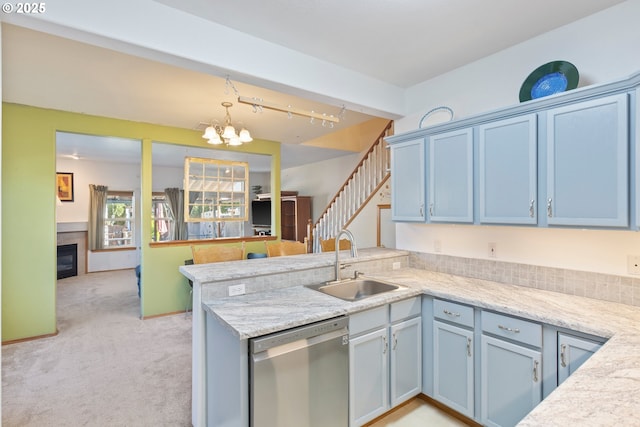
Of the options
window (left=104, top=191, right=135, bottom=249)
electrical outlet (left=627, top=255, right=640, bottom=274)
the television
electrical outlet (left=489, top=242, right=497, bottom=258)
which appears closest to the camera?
electrical outlet (left=627, top=255, right=640, bottom=274)

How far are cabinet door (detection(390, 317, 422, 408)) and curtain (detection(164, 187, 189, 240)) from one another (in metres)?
7.24

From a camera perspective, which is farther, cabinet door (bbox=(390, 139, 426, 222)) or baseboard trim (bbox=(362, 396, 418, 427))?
cabinet door (bbox=(390, 139, 426, 222))

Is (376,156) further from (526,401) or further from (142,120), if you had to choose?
(526,401)

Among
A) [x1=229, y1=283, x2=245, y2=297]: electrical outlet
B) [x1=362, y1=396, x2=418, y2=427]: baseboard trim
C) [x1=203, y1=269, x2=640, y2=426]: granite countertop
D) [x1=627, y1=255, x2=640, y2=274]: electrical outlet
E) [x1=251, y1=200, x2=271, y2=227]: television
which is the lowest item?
[x1=362, y1=396, x2=418, y2=427]: baseboard trim

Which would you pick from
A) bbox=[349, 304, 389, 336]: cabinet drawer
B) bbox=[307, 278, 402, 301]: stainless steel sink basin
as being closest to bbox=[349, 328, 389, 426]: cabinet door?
bbox=[349, 304, 389, 336]: cabinet drawer

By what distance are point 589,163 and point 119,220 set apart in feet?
29.4

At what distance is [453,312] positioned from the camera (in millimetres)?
2193

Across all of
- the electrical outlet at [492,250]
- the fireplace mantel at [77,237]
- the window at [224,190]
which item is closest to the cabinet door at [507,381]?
the electrical outlet at [492,250]

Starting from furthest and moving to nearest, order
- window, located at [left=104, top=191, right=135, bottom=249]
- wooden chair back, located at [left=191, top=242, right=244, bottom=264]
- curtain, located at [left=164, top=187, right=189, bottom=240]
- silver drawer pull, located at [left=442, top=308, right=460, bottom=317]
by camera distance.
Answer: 1. curtain, located at [left=164, top=187, right=189, bottom=240]
2. window, located at [left=104, top=191, right=135, bottom=249]
3. wooden chair back, located at [left=191, top=242, right=244, bottom=264]
4. silver drawer pull, located at [left=442, top=308, right=460, bottom=317]

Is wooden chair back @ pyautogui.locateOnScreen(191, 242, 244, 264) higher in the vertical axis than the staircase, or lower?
lower

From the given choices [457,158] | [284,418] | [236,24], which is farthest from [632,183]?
[236,24]

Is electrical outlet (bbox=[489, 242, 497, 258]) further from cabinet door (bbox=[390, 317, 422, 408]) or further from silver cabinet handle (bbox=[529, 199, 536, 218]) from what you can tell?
cabinet door (bbox=[390, 317, 422, 408])

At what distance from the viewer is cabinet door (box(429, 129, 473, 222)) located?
239 centimetres

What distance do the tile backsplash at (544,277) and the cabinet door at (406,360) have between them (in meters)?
0.72
